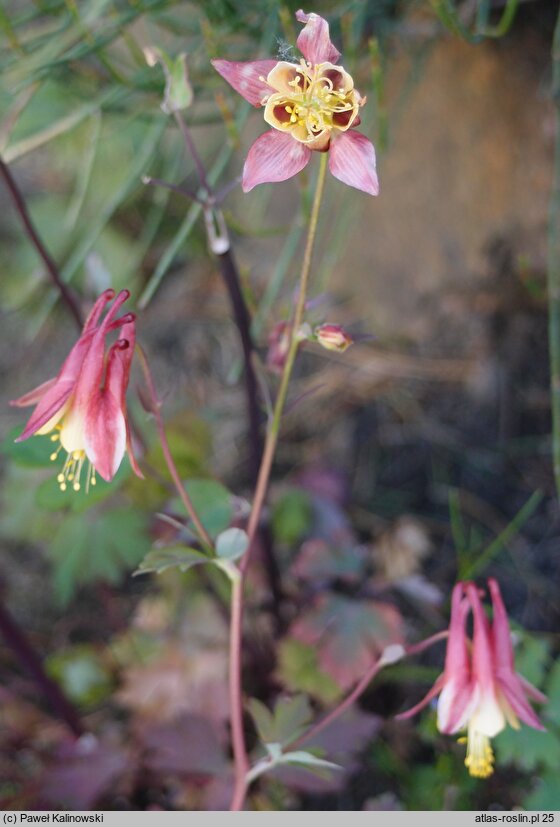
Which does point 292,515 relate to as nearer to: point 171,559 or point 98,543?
point 98,543

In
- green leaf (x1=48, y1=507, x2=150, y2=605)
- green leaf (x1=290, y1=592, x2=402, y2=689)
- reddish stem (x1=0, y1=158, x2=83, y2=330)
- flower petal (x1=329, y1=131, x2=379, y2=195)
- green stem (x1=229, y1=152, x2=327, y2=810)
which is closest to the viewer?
flower petal (x1=329, y1=131, x2=379, y2=195)

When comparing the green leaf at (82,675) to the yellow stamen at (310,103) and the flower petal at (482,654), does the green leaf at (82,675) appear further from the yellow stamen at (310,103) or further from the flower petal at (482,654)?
the yellow stamen at (310,103)

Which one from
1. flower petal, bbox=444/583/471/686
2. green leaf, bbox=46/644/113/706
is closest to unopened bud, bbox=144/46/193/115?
flower petal, bbox=444/583/471/686

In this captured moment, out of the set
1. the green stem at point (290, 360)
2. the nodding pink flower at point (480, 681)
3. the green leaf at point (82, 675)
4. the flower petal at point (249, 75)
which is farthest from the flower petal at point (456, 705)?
the green leaf at point (82, 675)

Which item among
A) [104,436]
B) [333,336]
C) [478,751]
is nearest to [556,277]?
[333,336]

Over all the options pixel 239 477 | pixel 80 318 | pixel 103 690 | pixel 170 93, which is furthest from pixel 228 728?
pixel 170 93

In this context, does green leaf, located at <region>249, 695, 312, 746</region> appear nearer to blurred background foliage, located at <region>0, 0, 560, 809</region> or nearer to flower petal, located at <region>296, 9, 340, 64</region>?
blurred background foliage, located at <region>0, 0, 560, 809</region>
